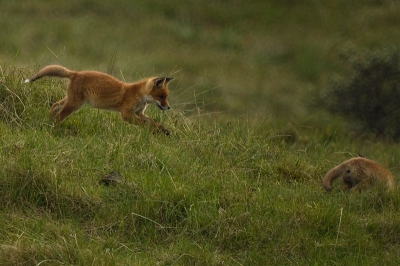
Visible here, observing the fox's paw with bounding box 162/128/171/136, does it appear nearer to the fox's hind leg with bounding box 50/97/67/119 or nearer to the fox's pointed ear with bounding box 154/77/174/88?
the fox's pointed ear with bounding box 154/77/174/88

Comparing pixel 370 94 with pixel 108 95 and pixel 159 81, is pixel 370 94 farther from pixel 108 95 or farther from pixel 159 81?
pixel 108 95

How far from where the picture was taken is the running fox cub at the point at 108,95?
10734 millimetres

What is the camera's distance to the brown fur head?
1141 cm

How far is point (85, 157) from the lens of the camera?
937 cm

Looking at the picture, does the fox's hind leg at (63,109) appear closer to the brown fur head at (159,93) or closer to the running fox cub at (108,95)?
the running fox cub at (108,95)

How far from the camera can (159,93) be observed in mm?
11438

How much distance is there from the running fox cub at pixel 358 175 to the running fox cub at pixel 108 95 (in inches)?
86.6

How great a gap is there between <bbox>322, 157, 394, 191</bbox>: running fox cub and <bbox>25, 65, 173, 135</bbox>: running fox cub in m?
2.20

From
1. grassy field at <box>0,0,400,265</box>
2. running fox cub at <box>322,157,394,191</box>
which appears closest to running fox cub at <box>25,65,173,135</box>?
grassy field at <box>0,0,400,265</box>

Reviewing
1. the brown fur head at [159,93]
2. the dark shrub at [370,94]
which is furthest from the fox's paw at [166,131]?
the dark shrub at [370,94]

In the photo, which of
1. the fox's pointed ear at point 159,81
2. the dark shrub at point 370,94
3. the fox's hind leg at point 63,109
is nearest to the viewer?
the fox's hind leg at point 63,109

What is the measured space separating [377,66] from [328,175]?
10.5 m

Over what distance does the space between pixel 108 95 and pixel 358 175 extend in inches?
134

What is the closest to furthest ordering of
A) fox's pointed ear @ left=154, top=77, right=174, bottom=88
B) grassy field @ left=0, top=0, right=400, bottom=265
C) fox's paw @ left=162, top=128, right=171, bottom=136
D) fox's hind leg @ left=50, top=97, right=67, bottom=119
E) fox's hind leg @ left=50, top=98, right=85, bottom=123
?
grassy field @ left=0, top=0, right=400, bottom=265
fox's hind leg @ left=50, top=98, right=85, bottom=123
fox's hind leg @ left=50, top=97, right=67, bottom=119
fox's paw @ left=162, top=128, right=171, bottom=136
fox's pointed ear @ left=154, top=77, right=174, bottom=88
